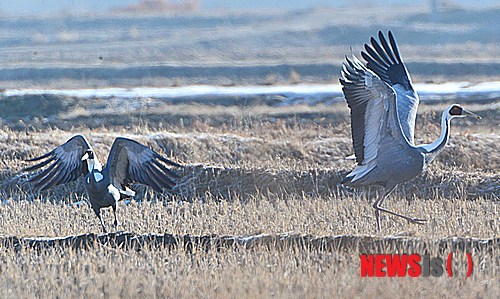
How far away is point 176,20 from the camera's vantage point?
197ft

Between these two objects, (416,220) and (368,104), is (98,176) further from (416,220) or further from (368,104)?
(416,220)

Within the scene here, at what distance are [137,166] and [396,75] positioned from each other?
3068 millimetres

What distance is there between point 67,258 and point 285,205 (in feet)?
11.4

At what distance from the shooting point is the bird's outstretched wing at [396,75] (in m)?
10.7

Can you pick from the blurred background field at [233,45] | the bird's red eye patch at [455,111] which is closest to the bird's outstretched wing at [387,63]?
the bird's red eye patch at [455,111]

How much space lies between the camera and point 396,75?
36.6 feet

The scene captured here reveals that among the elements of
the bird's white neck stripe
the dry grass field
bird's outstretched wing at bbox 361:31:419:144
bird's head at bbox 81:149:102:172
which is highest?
bird's outstretched wing at bbox 361:31:419:144

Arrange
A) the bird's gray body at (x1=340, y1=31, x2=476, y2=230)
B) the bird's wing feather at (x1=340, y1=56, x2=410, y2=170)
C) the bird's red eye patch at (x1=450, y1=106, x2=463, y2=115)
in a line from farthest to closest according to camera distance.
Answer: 1. the bird's red eye patch at (x1=450, y1=106, x2=463, y2=115)
2. the bird's gray body at (x1=340, y1=31, x2=476, y2=230)
3. the bird's wing feather at (x1=340, y1=56, x2=410, y2=170)

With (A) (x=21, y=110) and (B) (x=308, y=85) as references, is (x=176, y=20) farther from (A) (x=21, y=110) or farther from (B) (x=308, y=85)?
(A) (x=21, y=110)

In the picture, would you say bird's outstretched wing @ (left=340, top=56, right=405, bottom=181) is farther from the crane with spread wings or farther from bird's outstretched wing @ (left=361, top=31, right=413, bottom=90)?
the crane with spread wings

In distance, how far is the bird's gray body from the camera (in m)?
10.1

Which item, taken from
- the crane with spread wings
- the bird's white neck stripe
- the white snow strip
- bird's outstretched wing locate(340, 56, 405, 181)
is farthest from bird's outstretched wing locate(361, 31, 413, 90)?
the white snow strip

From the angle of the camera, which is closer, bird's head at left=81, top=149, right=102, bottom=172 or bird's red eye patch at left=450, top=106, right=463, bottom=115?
bird's red eye patch at left=450, top=106, right=463, bottom=115

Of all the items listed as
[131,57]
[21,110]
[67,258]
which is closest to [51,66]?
[131,57]
